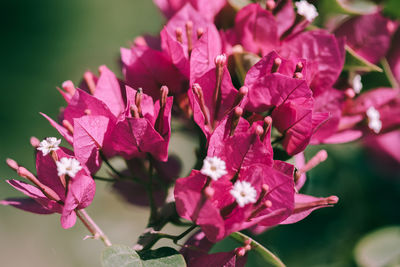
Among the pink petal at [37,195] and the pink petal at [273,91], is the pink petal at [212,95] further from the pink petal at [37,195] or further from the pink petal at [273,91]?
the pink petal at [37,195]

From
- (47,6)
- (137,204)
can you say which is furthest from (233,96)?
(47,6)

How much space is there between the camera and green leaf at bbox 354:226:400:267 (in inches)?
36.0

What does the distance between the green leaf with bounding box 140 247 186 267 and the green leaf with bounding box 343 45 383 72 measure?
43cm

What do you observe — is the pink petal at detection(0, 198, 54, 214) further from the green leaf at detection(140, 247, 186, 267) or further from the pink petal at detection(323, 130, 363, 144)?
the pink petal at detection(323, 130, 363, 144)

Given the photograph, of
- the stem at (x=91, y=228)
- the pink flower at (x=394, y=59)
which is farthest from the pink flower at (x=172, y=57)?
the pink flower at (x=394, y=59)

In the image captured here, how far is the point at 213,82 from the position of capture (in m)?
0.65

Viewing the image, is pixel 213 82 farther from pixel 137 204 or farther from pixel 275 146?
pixel 137 204

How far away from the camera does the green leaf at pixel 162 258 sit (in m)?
0.59

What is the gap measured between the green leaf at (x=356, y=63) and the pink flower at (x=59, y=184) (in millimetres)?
465

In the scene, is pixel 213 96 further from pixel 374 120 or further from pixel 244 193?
pixel 374 120

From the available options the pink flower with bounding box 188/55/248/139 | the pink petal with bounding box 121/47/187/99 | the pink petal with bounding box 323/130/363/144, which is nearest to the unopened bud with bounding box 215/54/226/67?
the pink flower with bounding box 188/55/248/139

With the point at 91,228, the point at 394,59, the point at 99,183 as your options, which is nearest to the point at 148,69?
the point at 91,228

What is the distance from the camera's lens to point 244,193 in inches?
22.0

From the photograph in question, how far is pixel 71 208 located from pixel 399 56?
768 millimetres
